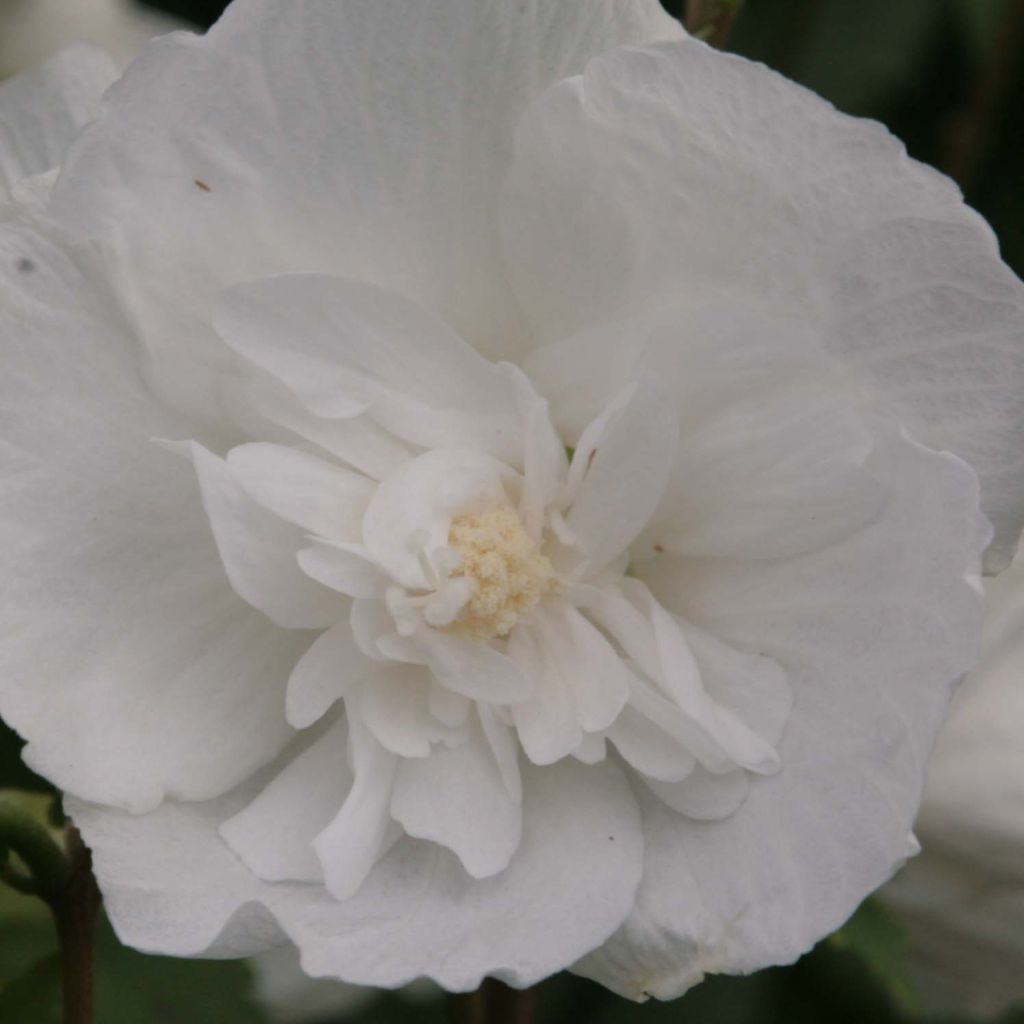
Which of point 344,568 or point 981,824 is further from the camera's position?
point 981,824

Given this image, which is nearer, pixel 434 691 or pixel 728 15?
pixel 434 691

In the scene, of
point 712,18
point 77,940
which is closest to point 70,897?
point 77,940

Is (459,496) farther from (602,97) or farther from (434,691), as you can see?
(602,97)

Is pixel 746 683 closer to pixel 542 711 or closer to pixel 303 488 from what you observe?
pixel 542 711

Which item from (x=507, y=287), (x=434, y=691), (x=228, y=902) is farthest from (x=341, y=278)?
(x=228, y=902)

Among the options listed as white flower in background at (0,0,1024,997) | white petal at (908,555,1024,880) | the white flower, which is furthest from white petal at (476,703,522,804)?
the white flower

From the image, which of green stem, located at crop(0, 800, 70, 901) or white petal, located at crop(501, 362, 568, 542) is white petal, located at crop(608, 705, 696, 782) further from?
green stem, located at crop(0, 800, 70, 901)
